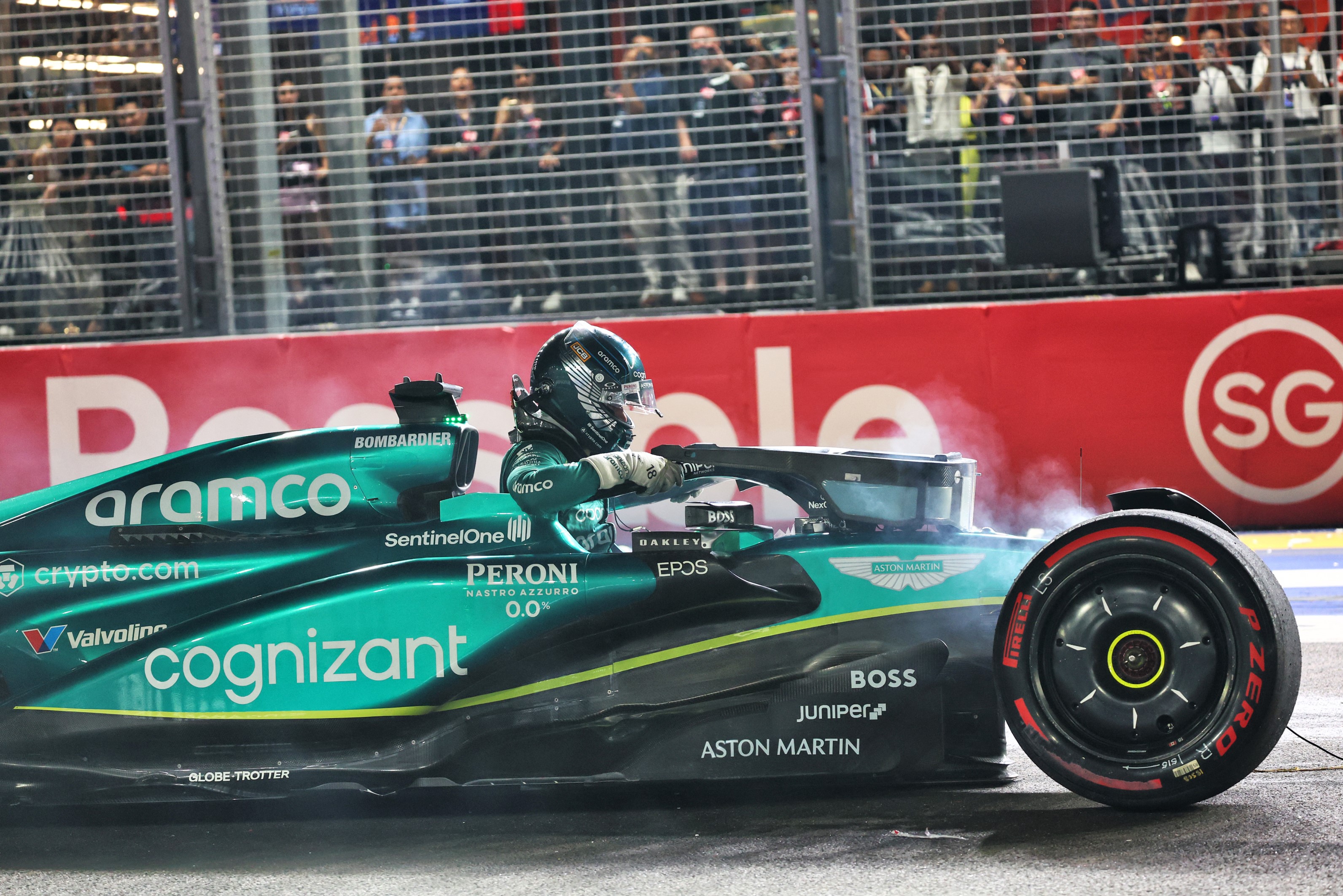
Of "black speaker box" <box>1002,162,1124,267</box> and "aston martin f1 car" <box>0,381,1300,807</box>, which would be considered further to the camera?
"black speaker box" <box>1002,162,1124,267</box>

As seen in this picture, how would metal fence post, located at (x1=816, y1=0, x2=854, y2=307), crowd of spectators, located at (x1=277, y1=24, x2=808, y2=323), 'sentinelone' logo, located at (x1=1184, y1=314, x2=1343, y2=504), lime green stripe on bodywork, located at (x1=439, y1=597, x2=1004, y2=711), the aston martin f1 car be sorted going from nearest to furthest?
the aston martin f1 car, lime green stripe on bodywork, located at (x1=439, y1=597, x2=1004, y2=711), 'sentinelone' logo, located at (x1=1184, y1=314, x2=1343, y2=504), metal fence post, located at (x1=816, y1=0, x2=854, y2=307), crowd of spectators, located at (x1=277, y1=24, x2=808, y2=323)

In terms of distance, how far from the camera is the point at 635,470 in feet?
14.6

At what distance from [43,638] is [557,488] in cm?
160

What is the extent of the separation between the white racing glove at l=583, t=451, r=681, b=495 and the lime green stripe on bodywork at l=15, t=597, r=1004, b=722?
22.7 inches

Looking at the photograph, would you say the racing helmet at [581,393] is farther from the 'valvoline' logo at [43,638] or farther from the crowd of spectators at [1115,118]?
the crowd of spectators at [1115,118]

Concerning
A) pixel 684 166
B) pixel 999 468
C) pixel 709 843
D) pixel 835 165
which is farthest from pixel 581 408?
pixel 835 165

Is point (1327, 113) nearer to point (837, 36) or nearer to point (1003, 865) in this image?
point (837, 36)

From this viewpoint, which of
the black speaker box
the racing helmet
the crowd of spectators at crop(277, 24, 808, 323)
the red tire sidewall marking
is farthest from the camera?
the crowd of spectators at crop(277, 24, 808, 323)

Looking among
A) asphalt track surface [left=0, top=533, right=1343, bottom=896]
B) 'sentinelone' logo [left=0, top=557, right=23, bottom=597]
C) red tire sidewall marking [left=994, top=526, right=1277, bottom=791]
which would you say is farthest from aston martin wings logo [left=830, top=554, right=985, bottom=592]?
'sentinelone' logo [left=0, top=557, right=23, bottom=597]

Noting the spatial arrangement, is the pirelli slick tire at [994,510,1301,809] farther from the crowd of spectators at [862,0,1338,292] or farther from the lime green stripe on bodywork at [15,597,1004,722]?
the crowd of spectators at [862,0,1338,292]

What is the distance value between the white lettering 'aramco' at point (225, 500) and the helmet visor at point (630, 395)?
0.90 m

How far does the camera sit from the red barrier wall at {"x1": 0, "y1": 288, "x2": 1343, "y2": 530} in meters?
8.43

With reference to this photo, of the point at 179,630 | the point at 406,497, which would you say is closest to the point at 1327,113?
the point at 406,497

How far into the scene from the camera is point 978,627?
410cm
